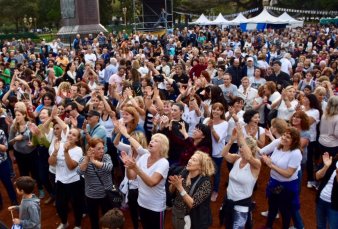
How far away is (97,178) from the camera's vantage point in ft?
15.4

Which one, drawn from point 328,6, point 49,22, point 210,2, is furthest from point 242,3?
point 49,22

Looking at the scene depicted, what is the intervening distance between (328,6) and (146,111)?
53.5 metres

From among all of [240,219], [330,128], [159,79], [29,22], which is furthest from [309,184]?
[29,22]

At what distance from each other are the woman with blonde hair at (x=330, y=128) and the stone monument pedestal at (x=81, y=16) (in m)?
19.0

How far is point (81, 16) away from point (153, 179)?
20337mm

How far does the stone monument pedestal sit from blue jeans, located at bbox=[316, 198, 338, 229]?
2045cm

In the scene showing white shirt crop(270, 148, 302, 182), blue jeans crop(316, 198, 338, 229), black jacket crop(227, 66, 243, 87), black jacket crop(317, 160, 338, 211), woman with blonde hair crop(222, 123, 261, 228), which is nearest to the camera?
black jacket crop(317, 160, 338, 211)

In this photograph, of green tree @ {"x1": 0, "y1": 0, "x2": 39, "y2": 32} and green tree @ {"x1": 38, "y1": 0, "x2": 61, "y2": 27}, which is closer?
green tree @ {"x1": 0, "y1": 0, "x2": 39, "y2": 32}

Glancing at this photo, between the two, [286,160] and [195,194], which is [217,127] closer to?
[286,160]

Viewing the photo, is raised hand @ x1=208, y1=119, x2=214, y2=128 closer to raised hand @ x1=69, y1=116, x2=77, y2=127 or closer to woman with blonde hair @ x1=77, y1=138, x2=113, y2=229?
woman with blonde hair @ x1=77, y1=138, x2=113, y2=229

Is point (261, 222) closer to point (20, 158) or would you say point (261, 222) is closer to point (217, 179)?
point (217, 179)

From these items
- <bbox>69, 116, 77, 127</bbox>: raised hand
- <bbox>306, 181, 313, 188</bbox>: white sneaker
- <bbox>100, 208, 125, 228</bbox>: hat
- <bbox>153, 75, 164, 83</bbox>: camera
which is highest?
<bbox>153, 75, 164, 83</bbox>: camera

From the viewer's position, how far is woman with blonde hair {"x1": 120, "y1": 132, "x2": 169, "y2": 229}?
4.04 metres

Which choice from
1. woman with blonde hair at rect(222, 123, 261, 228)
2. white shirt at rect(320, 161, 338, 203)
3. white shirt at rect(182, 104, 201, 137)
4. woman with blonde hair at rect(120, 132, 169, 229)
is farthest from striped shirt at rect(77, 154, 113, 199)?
white shirt at rect(320, 161, 338, 203)
